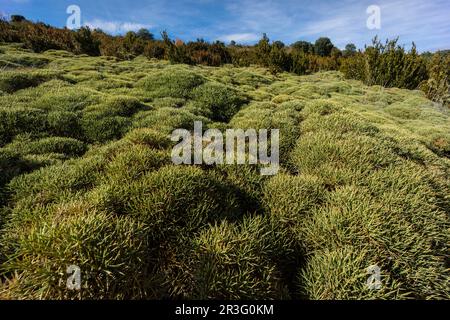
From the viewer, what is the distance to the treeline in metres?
29.3

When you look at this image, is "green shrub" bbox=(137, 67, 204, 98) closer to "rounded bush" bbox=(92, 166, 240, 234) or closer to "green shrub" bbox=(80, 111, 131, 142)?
"green shrub" bbox=(80, 111, 131, 142)

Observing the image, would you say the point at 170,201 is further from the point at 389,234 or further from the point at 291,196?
the point at 389,234

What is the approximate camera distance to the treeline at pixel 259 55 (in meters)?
29.3

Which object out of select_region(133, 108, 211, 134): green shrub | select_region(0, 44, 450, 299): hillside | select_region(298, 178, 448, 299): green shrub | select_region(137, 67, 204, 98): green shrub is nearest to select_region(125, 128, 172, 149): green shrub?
A: select_region(0, 44, 450, 299): hillside

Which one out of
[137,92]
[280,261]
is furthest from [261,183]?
[137,92]

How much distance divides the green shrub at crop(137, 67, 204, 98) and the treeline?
15835 millimetres

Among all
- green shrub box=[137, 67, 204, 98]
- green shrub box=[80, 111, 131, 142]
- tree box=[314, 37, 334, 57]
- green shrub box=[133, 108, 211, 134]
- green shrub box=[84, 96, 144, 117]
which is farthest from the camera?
tree box=[314, 37, 334, 57]

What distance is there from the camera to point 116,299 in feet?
9.18

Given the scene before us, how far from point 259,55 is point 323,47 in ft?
147

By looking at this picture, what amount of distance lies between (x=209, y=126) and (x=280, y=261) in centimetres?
637

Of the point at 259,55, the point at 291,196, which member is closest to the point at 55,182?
the point at 291,196

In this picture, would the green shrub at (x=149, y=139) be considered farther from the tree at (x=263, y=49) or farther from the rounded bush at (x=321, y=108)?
the tree at (x=263, y=49)
